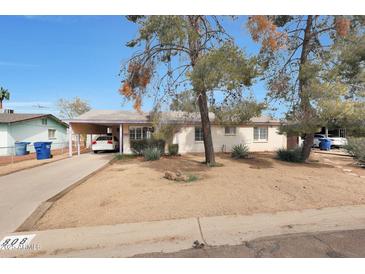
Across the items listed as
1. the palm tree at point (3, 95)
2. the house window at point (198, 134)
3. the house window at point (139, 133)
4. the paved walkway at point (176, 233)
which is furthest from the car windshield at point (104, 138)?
the palm tree at point (3, 95)

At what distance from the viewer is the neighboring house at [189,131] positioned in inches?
671

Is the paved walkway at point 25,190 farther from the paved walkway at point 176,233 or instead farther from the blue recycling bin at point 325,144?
the blue recycling bin at point 325,144

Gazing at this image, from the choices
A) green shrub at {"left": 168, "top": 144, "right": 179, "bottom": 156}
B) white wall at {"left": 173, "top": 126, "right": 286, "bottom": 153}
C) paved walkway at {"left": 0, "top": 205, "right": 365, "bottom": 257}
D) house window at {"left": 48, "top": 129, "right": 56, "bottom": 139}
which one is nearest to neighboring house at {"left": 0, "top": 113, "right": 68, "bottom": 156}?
house window at {"left": 48, "top": 129, "right": 56, "bottom": 139}

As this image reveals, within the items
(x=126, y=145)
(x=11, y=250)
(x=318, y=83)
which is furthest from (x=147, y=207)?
(x=126, y=145)

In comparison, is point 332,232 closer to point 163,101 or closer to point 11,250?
point 11,250

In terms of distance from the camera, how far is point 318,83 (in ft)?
35.1

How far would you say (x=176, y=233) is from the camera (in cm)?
439

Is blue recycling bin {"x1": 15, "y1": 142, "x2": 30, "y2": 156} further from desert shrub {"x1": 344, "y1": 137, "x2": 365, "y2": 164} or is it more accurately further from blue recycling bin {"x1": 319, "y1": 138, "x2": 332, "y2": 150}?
blue recycling bin {"x1": 319, "y1": 138, "x2": 332, "y2": 150}

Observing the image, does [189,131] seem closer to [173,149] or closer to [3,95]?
[173,149]

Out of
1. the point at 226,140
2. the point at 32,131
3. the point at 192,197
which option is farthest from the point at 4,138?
the point at 192,197

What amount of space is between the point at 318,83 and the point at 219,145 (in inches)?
384

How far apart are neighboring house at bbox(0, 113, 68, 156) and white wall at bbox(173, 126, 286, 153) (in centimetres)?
1250

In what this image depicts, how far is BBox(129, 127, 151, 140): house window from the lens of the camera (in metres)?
18.1

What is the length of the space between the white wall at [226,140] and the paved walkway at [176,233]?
1351cm
